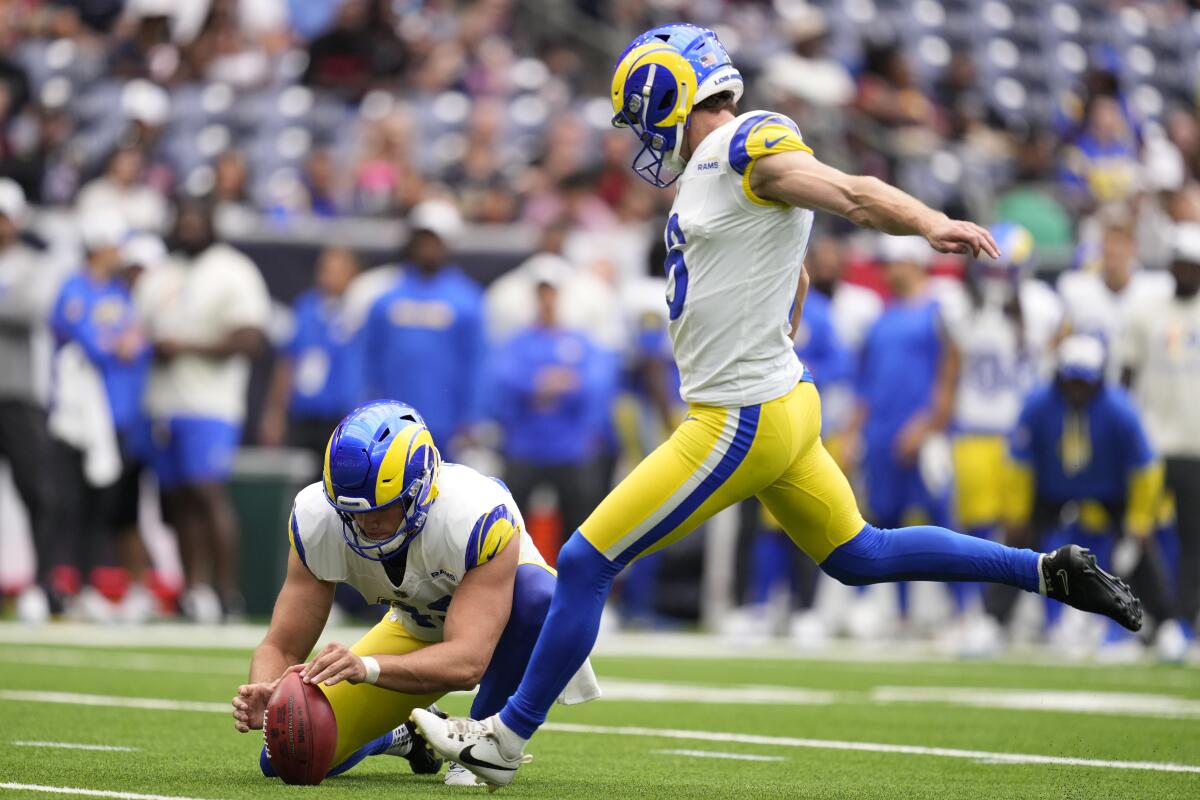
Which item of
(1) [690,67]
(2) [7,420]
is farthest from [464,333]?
(1) [690,67]

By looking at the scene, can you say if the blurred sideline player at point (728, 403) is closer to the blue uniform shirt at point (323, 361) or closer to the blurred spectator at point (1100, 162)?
the blue uniform shirt at point (323, 361)

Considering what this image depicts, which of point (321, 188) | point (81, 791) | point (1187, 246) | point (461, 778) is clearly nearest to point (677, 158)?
point (461, 778)

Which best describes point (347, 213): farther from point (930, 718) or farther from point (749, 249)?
point (749, 249)

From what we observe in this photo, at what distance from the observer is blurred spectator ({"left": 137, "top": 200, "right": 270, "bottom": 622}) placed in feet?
39.0

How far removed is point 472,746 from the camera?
5270 millimetres

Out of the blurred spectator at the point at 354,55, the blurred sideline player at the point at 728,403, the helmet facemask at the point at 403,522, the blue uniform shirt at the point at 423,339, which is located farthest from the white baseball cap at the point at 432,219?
the helmet facemask at the point at 403,522

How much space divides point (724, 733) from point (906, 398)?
5300mm

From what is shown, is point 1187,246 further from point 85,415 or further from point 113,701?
point 113,701

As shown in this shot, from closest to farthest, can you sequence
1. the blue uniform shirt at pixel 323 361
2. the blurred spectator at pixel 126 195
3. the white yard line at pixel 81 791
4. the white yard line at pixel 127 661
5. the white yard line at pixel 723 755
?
the white yard line at pixel 81 791 → the white yard line at pixel 723 755 → the white yard line at pixel 127 661 → the blue uniform shirt at pixel 323 361 → the blurred spectator at pixel 126 195

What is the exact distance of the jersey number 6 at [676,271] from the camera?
5.57 metres

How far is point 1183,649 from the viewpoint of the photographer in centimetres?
1066

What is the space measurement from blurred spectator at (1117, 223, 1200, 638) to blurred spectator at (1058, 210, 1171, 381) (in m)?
0.27

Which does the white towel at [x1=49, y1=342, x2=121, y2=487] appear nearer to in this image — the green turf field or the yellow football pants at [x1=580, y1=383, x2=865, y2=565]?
the green turf field

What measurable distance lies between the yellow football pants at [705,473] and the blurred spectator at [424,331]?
6696 millimetres
